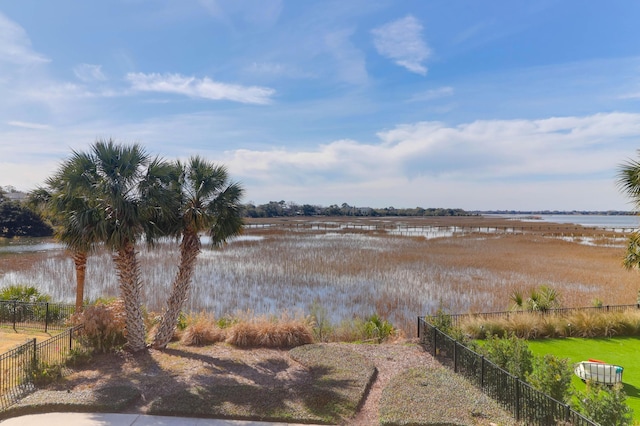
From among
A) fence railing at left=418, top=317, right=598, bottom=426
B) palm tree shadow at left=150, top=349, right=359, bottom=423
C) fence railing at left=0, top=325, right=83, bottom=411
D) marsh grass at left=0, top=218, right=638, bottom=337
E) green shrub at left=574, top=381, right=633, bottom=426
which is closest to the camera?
green shrub at left=574, top=381, right=633, bottom=426

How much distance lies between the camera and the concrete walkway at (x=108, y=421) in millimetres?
7359

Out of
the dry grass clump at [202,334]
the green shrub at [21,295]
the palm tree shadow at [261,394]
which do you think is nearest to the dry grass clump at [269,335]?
the dry grass clump at [202,334]

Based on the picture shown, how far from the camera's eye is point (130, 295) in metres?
11.5

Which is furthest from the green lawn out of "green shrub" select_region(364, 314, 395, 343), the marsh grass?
"green shrub" select_region(364, 314, 395, 343)

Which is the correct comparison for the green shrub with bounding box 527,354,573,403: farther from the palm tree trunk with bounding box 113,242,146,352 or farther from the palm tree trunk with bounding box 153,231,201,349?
the palm tree trunk with bounding box 113,242,146,352

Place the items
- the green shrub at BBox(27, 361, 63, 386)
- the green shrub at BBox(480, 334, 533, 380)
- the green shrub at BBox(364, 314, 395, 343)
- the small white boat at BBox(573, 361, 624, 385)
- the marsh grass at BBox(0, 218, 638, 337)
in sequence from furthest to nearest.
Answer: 1. the marsh grass at BBox(0, 218, 638, 337)
2. the green shrub at BBox(364, 314, 395, 343)
3. the green shrub at BBox(27, 361, 63, 386)
4. the small white boat at BBox(573, 361, 624, 385)
5. the green shrub at BBox(480, 334, 533, 380)

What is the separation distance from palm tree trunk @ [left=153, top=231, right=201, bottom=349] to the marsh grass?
16.6 feet

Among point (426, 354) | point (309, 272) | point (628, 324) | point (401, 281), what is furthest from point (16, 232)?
point (628, 324)

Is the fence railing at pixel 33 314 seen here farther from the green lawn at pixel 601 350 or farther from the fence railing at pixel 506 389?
the green lawn at pixel 601 350

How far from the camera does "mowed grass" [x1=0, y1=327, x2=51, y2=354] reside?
1205cm

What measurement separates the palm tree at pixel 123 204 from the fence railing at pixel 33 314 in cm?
585

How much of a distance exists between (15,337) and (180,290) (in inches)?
255

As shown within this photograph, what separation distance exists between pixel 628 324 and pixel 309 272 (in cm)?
2046

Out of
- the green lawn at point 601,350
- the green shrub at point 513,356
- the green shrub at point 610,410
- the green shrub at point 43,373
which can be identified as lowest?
the green lawn at point 601,350
